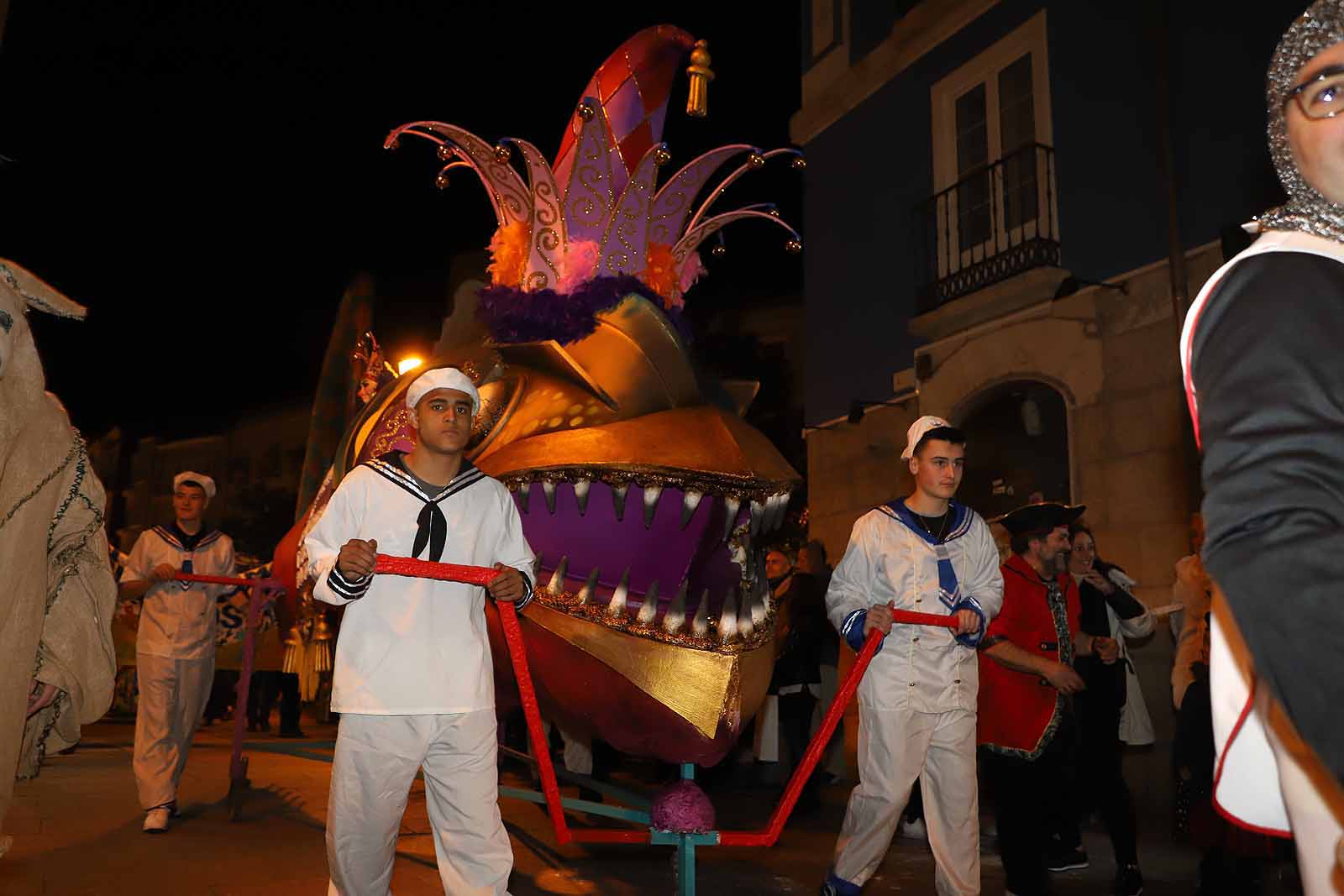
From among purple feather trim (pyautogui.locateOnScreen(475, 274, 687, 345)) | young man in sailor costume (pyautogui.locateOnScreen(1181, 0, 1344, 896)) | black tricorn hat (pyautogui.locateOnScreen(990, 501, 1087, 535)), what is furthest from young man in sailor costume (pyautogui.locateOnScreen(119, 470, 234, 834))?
young man in sailor costume (pyautogui.locateOnScreen(1181, 0, 1344, 896))

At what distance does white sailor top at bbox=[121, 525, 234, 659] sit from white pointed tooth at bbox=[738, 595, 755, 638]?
3.81 metres

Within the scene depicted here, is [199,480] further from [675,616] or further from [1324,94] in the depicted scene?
[1324,94]

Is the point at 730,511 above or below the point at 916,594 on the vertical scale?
above

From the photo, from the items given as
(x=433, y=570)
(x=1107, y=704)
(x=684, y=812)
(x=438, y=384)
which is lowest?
(x=684, y=812)

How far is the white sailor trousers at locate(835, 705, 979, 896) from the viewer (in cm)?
391

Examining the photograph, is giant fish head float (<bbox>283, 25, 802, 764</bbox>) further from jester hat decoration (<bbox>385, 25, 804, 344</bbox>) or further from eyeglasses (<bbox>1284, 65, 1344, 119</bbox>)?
eyeglasses (<bbox>1284, 65, 1344, 119</bbox>)

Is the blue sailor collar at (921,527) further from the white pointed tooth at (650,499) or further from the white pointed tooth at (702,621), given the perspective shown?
the white pointed tooth at (650,499)

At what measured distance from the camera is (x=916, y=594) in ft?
13.6

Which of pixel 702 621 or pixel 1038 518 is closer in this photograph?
pixel 702 621

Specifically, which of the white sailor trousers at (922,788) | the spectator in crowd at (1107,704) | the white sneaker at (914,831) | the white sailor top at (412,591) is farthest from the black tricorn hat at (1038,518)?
the white sailor top at (412,591)

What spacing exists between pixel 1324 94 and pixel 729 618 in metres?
2.57

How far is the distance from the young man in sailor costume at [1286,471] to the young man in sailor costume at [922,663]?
2528 millimetres

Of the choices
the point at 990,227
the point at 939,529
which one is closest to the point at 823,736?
the point at 939,529

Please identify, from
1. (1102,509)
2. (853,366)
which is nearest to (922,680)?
(1102,509)
